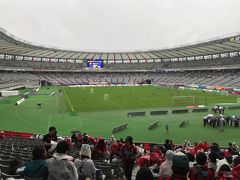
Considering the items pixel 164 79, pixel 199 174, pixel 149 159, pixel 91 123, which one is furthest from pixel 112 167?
pixel 164 79

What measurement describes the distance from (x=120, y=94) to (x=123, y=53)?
237 ft

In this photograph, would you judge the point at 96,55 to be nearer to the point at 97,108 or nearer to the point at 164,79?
the point at 164,79

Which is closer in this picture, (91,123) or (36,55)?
(91,123)

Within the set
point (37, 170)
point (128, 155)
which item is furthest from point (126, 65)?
point (37, 170)

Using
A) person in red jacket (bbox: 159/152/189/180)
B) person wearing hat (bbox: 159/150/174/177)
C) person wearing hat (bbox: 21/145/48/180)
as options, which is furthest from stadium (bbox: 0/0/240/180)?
person in red jacket (bbox: 159/152/189/180)

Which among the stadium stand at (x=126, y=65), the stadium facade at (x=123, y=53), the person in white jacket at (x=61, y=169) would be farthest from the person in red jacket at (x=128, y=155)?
the stadium facade at (x=123, y=53)

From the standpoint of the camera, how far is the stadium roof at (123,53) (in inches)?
3538

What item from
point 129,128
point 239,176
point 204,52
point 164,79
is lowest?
point 129,128

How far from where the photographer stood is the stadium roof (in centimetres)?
8986

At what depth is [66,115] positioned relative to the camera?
3634 cm

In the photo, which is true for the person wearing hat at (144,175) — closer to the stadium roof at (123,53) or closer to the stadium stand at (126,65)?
the stadium stand at (126,65)

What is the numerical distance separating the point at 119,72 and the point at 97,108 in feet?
317

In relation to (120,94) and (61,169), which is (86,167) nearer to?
(61,169)

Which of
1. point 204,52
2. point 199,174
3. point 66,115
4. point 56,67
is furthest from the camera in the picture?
point 56,67
